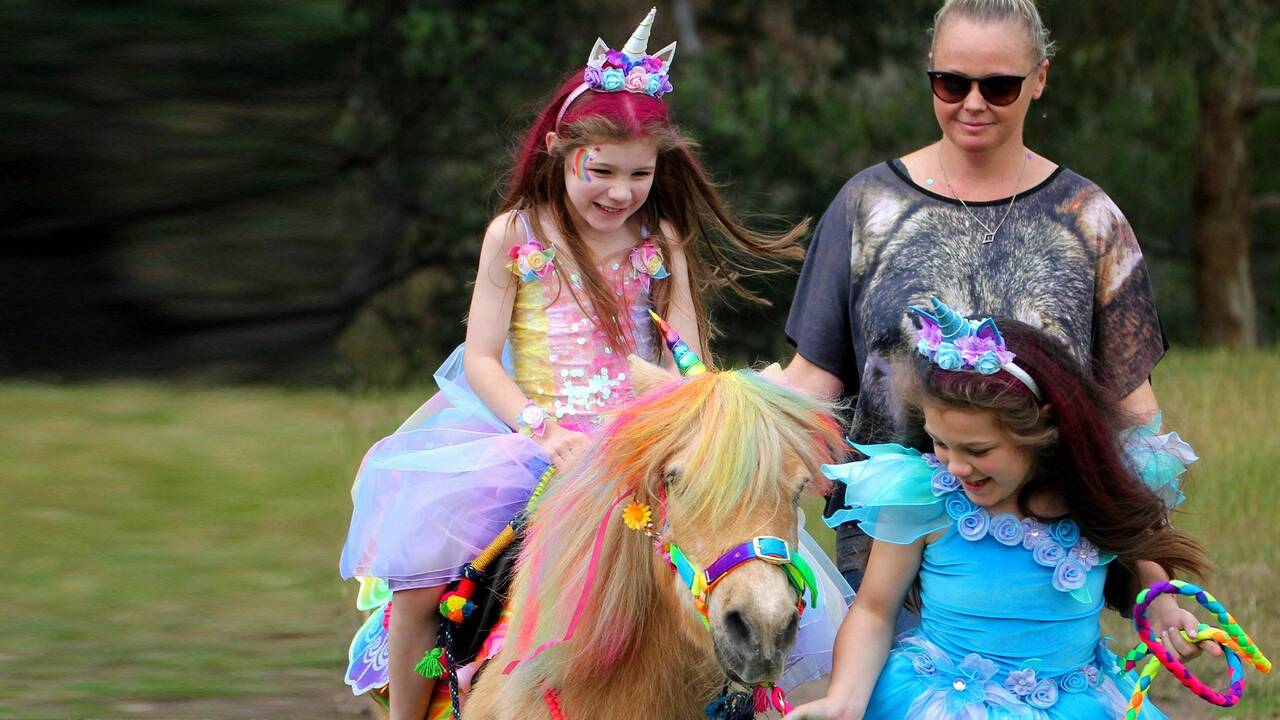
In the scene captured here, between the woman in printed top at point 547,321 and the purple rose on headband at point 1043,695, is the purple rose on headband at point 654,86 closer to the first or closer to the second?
the woman in printed top at point 547,321

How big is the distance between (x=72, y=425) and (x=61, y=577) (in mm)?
1616

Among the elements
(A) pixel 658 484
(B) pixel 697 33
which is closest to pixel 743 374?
(A) pixel 658 484

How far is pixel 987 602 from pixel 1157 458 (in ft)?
1.68

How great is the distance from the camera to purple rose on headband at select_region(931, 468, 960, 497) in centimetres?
299

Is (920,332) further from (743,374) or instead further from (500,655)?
(500,655)

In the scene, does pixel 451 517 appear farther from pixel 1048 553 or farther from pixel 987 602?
pixel 1048 553

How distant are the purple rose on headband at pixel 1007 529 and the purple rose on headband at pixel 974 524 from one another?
0.02 meters

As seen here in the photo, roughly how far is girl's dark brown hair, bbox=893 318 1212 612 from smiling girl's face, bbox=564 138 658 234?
35.4 inches

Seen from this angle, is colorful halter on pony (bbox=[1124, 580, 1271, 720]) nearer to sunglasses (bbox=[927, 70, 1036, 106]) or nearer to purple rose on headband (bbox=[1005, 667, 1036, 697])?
purple rose on headband (bbox=[1005, 667, 1036, 697])

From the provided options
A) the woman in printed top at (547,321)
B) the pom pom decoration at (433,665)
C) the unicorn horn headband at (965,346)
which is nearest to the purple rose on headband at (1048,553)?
the unicorn horn headband at (965,346)

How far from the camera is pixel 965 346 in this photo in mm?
2801

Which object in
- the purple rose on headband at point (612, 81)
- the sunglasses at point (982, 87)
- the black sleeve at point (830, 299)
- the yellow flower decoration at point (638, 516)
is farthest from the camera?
the purple rose on headband at point (612, 81)

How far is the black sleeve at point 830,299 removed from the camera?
138 inches

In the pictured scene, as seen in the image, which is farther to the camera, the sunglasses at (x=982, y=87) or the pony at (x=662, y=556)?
the sunglasses at (x=982, y=87)
